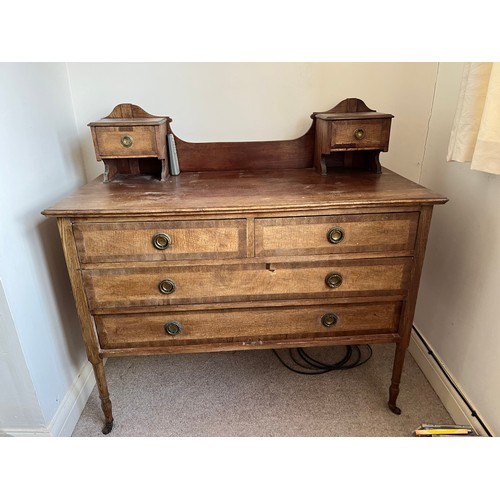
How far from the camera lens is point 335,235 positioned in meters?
1.06

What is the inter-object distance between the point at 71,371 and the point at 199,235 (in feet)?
2.70

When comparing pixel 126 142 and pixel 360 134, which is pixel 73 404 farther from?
pixel 360 134

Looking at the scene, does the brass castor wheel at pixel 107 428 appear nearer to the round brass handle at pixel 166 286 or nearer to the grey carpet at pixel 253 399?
the grey carpet at pixel 253 399

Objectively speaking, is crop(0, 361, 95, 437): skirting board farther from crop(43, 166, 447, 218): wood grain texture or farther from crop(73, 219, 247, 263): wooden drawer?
crop(43, 166, 447, 218): wood grain texture

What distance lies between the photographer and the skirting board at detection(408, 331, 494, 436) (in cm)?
125

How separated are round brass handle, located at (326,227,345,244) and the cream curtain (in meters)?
0.41

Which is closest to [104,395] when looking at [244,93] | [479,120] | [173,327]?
[173,327]

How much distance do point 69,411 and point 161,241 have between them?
2.63 ft

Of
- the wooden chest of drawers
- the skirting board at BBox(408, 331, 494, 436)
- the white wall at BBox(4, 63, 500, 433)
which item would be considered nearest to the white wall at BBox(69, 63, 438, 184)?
the white wall at BBox(4, 63, 500, 433)

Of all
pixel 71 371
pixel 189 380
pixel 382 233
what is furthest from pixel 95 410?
pixel 382 233

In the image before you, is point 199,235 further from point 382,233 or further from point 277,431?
point 277,431

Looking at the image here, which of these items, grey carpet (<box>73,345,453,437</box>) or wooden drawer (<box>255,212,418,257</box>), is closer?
wooden drawer (<box>255,212,418,257</box>)

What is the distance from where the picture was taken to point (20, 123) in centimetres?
111
